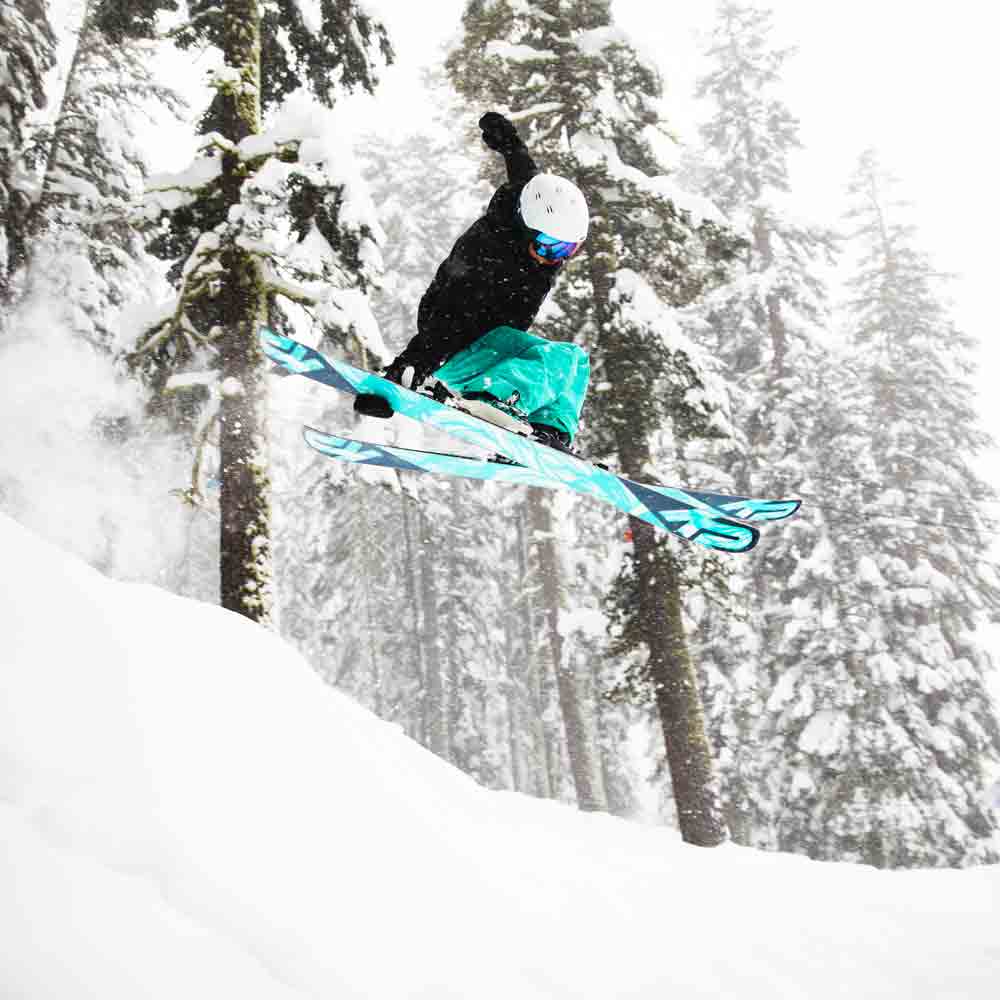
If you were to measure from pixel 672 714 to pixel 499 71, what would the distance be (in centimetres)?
758

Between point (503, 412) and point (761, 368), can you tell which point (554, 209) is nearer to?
point (503, 412)

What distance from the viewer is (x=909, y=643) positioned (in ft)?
44.6

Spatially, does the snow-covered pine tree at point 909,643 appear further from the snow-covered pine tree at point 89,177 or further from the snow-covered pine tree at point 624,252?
the snow-covered pine tree at point 89,177

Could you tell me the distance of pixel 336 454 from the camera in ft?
23.2

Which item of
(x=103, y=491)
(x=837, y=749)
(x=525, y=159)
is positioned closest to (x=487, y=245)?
(x=525, y=159)

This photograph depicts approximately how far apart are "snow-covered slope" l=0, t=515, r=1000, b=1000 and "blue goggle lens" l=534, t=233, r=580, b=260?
112 inches

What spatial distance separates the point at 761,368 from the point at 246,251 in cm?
1176

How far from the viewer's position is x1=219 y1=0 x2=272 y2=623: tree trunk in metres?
6.01

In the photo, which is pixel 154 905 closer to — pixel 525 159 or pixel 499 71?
pixel 525 159

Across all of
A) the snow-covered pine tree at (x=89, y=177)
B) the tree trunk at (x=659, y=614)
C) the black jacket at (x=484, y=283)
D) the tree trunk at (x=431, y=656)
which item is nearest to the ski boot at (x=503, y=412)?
the black jacket at (x=484, y=283)

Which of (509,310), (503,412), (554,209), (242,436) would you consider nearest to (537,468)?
(503,412)

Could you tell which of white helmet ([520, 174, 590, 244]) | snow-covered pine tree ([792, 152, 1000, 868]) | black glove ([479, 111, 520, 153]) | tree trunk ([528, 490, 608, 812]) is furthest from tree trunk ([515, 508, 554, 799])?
white helmet ([520, 174, 590, 244])

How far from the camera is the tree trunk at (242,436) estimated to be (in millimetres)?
6008

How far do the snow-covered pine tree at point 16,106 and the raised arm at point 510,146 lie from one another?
8.73m
